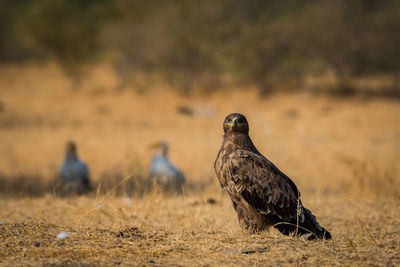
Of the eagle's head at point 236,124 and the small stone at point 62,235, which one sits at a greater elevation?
the eagle's head at point 236,124

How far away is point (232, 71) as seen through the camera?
2897cm

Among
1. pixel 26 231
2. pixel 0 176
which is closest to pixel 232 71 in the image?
pixel 0 176

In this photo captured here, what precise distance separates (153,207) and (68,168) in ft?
9.00

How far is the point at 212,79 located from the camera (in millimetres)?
30812

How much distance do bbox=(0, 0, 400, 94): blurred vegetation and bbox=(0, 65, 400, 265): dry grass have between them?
2.09 m

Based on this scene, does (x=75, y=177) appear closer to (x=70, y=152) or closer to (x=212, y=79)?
(x=70, y=152)

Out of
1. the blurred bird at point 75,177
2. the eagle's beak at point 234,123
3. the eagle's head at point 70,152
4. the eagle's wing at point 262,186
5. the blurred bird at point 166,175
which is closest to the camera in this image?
the eagle's wing at point 262,186

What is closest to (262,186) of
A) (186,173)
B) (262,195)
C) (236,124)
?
(262,195)

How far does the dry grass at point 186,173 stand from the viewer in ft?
13.1

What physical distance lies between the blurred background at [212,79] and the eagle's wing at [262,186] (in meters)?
9.36

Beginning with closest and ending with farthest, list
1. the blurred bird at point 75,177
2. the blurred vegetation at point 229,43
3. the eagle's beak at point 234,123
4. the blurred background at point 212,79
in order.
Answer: the eagle's beak at point 234,123, the blurred bird at point 75,177, the blurred background at point 212,79, the blurred vegetation at point 229,43

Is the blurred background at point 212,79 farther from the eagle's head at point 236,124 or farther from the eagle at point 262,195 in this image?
the eagle at point 262,195

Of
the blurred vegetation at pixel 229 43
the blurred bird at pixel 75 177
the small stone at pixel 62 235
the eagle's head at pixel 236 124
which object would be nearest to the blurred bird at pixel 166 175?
the blurred bird at pixel 75 177

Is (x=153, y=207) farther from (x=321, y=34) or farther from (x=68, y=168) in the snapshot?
(x=321, y=34)
